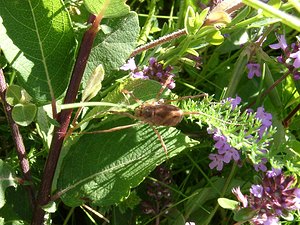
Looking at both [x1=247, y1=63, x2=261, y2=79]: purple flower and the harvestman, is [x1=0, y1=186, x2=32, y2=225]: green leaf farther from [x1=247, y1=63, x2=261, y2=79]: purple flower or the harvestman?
[x1=247, y1=63, x2=261, y2=79]: purple flower

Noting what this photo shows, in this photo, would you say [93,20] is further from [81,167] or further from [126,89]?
[81,167]

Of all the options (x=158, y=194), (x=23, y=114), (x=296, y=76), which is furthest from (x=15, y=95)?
(x=296, y=76)

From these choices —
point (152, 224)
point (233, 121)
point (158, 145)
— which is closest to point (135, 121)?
point (158, 145)

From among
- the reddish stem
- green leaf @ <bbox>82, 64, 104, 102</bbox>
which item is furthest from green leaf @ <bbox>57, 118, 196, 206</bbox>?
green leaf @ <bbox>82, 64, 104, 102</bbox>

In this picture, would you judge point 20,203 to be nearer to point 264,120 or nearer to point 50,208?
point 50,208

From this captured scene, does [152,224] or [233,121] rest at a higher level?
[233,121]
